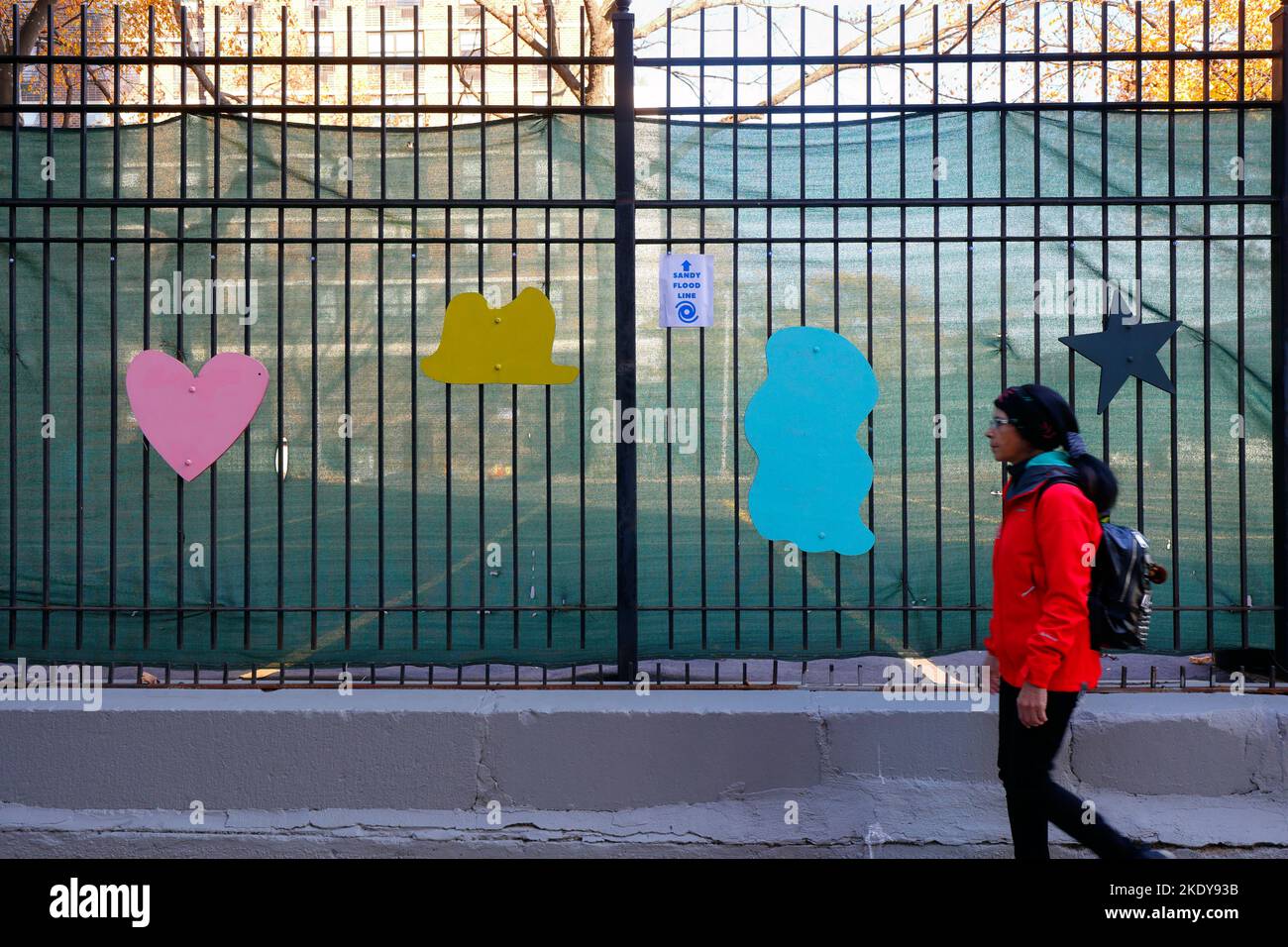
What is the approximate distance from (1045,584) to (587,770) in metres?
2.07

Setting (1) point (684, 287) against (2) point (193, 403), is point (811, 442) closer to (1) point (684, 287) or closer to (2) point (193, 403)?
(1) point (684, 287)

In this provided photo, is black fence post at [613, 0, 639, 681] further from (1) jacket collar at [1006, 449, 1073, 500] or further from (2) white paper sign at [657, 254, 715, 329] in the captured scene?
(1) jacket collar at [1006, 449, 1073, 500]

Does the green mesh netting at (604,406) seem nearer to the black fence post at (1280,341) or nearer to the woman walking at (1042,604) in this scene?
the black fence post at (1280,341)

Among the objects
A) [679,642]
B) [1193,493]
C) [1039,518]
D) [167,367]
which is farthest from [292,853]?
[1193,493]

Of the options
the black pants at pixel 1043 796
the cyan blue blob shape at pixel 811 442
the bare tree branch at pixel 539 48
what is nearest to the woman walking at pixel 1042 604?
the black pants at pixel 1043 796

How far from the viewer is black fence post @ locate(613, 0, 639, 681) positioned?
192 inches

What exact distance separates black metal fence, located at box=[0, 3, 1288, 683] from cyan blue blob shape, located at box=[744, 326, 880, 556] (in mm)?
77

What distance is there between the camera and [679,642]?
5.01 m

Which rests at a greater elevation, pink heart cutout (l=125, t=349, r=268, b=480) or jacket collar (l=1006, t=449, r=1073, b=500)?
pink heart cutout (l=125, t=349, r=268, b=480)

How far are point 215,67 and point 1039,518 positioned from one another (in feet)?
13.3

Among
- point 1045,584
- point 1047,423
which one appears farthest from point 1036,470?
point 1045,584

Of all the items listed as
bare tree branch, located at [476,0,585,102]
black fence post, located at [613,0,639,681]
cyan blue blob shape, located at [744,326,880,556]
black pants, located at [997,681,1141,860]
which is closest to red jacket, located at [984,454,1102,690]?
black pants, located at [997,681,1141,860]

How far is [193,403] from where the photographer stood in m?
4.97

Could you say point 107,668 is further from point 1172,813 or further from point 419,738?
point 1172,813
